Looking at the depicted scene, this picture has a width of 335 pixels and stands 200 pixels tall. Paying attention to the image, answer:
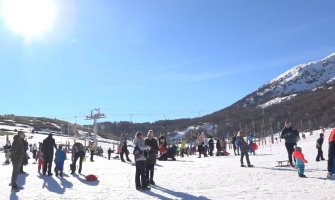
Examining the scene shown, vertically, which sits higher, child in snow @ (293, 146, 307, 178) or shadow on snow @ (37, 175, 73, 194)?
child in snow @ (293, 146, 307, 178)

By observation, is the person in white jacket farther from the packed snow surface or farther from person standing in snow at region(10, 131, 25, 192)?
person standing in snow at region(10, 131, 25, 192)

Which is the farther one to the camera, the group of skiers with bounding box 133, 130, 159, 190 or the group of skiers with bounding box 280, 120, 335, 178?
the group of skiers with bounding box 280, 120, 335, 178

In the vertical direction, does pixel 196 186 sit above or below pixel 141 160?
below

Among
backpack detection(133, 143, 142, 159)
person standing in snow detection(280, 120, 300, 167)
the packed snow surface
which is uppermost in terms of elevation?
person standing in snow detection(280, 120, 300, 167)

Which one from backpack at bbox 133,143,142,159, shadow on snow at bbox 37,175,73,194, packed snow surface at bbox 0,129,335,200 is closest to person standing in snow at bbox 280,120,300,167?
packed snow surface at bbox 0,129,335,200

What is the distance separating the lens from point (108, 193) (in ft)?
44.1

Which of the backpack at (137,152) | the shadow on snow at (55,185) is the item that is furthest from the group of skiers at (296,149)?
the shadow on snow at (55,185)

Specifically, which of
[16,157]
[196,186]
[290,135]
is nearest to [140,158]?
[196,186]

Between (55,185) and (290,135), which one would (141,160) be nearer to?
(55,185)

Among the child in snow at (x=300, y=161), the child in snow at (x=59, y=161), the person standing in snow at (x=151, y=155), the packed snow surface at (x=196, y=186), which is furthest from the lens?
the child in snow at (x=59, y=161)

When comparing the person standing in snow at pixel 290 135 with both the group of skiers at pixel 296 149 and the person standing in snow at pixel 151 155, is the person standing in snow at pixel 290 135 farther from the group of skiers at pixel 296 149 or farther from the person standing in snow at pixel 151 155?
the person standing in snow at pixel 151 155

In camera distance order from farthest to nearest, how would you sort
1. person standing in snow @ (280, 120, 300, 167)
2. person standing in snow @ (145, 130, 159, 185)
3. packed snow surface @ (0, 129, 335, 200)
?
person standing in snow @ (280, 120, 300, 167) < person standing in snow @ (145, 130, 159, 185) < packed snow surface @ (0, 129, 335, 200)

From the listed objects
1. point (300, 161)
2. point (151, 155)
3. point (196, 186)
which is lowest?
point (196, 186)

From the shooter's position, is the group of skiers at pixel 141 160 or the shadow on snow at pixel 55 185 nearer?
the group of skiers at pixel 141 160
